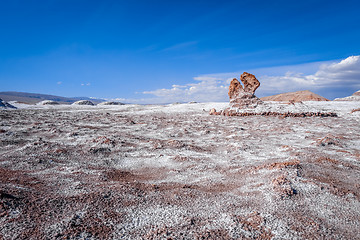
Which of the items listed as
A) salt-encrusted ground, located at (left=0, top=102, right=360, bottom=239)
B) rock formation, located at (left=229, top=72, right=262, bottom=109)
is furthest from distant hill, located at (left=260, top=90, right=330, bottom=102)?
salt-encrusted ground, located at (left=0, top=102, right=360, bottom=239)

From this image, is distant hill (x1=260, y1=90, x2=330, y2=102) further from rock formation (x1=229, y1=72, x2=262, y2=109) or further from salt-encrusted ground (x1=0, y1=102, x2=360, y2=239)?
salt-encrusted ground (x1=0, y1=102, x2=360, y2=239)

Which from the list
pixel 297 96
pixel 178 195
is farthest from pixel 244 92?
pixel 297 96

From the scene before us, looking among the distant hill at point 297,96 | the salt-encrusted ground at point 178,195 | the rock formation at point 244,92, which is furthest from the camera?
the distant hill at point 297,96

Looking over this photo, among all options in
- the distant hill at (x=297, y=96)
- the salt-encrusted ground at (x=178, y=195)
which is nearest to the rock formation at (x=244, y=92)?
the salt-encrusted ground at (x=178, y=195)

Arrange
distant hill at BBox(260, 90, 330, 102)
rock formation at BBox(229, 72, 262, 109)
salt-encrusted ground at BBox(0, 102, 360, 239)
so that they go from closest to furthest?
salt-encrusted ground at BBox(0, 102, 360, 239), rock formation at BBox(229, 72, 262, 109), distant hill at BBox(260, 90, 330, 102)

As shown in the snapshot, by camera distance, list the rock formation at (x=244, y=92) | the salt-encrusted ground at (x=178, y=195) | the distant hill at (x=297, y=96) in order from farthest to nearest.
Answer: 1. the distant hill at (x=297, y=96)
2. the rock formation at (x=244, y=92)
3. the salt-encrusted ground at (x=178, y=195)

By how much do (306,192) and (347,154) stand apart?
2913 mm

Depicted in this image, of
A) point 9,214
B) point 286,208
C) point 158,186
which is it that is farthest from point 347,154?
point 9,214

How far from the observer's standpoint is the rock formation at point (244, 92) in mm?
17734

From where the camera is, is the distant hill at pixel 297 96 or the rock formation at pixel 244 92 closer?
the rock formation at pixel 244 92

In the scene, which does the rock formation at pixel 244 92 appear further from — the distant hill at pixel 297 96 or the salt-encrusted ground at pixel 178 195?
the distant hill at pixel 297 96

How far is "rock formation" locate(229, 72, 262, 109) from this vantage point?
17.7 metres

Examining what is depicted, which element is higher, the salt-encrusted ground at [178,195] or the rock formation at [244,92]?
the rock formation at [244,92]

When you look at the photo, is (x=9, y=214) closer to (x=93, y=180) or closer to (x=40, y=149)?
(x=93, y=180)
